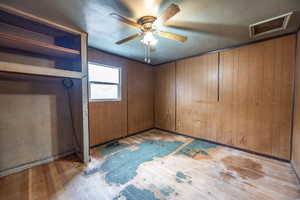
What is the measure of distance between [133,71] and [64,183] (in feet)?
10.2

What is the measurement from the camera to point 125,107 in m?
3.76

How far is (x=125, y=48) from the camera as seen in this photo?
301 cm

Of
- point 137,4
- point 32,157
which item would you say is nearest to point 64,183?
point 32,157

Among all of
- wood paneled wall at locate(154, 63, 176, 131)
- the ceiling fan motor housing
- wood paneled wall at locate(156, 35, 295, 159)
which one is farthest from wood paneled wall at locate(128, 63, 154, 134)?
the ceiling fan motor housing

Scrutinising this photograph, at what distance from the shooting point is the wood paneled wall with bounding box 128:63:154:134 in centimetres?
392

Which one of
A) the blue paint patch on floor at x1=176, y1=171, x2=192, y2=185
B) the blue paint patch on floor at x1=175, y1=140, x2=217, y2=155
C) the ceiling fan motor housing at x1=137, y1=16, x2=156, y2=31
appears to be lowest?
the blue paint patch on floor at x1=176, y1=171, x2=192, y2=185

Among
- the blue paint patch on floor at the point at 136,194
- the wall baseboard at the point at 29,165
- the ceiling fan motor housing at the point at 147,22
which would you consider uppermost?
the ceiling fan motor housing at the point at 147,22

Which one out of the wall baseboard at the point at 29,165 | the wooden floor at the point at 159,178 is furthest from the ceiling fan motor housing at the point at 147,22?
the wall baseboard at the point at 29,165

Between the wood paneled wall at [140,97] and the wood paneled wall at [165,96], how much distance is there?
0.65 ft

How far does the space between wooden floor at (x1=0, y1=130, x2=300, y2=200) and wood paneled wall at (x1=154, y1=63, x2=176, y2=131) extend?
1605 mm

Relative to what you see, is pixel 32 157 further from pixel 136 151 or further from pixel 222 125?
pixel 222 125

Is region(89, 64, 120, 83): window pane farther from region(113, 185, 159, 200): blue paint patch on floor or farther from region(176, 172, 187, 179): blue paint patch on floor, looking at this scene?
region(176, 172, 187, 179): blue paint patch on floor

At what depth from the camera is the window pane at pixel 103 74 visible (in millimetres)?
3039

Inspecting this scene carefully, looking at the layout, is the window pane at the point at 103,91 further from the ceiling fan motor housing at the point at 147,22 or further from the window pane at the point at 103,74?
the ceiling fan motor housing at the point at 147,22
